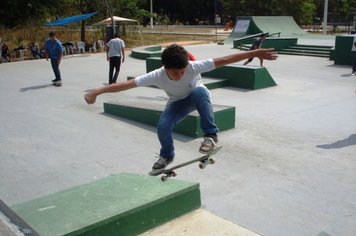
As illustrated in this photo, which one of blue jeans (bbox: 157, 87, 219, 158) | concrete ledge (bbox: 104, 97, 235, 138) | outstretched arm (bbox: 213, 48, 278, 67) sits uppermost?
outstretched arm (bbox: 213, 48, 278, 67)

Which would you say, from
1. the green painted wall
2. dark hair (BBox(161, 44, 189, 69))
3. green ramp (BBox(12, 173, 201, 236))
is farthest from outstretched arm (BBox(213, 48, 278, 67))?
the green painted wall

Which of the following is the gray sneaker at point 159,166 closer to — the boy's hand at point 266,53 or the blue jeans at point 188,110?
the blue jeans at point 188,110

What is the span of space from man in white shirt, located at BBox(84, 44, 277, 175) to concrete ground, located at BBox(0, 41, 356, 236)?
0.98 m

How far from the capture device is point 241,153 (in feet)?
21.9

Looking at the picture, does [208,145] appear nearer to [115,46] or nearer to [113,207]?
[113,207]

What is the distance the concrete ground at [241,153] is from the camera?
15.5ft

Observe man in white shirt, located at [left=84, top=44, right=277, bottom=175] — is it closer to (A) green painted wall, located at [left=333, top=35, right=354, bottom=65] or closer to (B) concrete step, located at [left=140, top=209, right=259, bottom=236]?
(B) concrete step, located at [left=140, top=209, right=259, bottom=236]

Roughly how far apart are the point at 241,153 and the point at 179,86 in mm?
2849

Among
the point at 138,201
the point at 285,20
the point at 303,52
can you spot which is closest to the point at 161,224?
the point at 138,201

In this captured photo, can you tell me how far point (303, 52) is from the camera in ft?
69.6

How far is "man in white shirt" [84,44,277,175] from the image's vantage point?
397 cm

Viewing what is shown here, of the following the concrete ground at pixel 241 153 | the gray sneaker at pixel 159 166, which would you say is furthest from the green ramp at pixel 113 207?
the concrete ground at pixel 241 153

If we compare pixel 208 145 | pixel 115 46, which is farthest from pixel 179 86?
pixel 115 46

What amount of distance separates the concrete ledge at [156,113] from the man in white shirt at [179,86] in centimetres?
300
